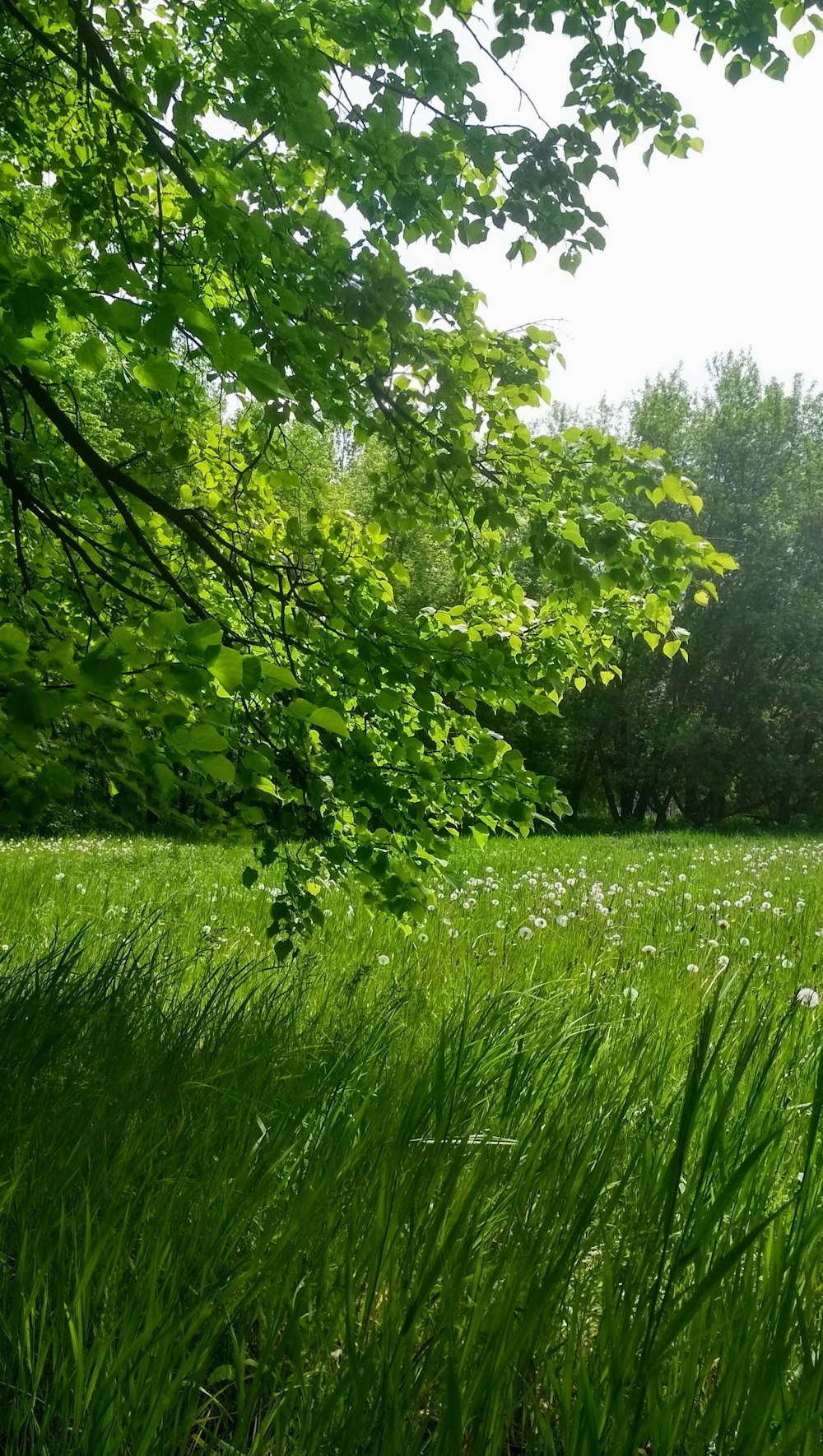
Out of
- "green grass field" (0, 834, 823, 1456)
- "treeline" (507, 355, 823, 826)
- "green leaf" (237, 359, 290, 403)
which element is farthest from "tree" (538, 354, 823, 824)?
"green leaf" (237, 359, 290, 403)

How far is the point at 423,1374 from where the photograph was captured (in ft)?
4.47

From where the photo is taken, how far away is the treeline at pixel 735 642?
99.7 ft

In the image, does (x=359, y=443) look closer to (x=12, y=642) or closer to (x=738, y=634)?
(x=12, y=642)

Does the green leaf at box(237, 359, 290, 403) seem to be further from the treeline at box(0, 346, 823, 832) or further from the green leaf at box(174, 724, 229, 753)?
the treeline at box(0, 346, 823, 832)

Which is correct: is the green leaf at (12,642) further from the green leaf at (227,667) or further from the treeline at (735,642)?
the treeline at (735,642)

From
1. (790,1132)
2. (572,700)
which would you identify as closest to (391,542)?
(572,700)

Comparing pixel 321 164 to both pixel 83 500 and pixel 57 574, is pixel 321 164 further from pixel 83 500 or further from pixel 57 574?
pixel 57 574

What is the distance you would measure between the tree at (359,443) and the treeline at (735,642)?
2669 centimetres

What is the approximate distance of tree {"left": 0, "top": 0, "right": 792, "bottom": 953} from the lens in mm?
2816

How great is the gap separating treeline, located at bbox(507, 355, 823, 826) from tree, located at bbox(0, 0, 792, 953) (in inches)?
1051

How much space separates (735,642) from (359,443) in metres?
30.5

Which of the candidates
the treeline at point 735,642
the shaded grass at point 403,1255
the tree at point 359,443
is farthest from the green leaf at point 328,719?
the treeline at point 735,642

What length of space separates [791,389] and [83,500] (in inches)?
1415

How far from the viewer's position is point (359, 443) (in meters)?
3.44
